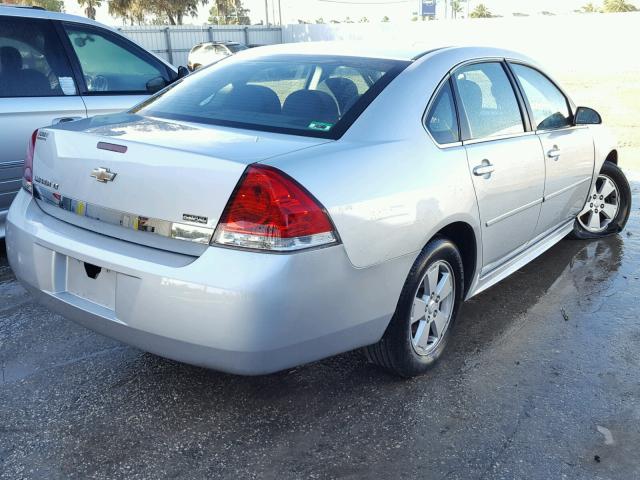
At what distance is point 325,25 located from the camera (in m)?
40.4

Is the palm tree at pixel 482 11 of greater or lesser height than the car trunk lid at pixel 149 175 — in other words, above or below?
above

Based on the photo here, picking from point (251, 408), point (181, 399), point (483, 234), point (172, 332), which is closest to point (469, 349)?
point (483, 234)

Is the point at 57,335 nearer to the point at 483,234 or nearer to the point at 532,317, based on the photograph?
the point at 483,234

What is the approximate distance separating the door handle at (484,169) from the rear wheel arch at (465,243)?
261 mm

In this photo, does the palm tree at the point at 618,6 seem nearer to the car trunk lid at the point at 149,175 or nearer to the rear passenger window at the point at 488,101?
the rear passenger window at the point at 488,101

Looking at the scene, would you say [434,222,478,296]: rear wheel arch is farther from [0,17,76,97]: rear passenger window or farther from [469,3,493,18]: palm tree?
[469,3,493,18]: palm tree

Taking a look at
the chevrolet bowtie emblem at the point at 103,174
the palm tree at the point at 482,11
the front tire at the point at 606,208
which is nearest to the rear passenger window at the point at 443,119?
the chevrolet bowtie emblem at the point at 103,174

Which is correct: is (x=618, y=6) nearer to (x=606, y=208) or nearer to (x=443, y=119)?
(x=606, y=208)

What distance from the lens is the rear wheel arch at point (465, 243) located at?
10.4 ft

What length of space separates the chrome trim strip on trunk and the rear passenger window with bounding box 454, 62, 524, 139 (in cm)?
162

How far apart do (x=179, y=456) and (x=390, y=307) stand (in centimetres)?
105

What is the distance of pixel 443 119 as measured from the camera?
3.15 m

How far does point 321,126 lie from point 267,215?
0.70m

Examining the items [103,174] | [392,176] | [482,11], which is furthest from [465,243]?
[482,11]
